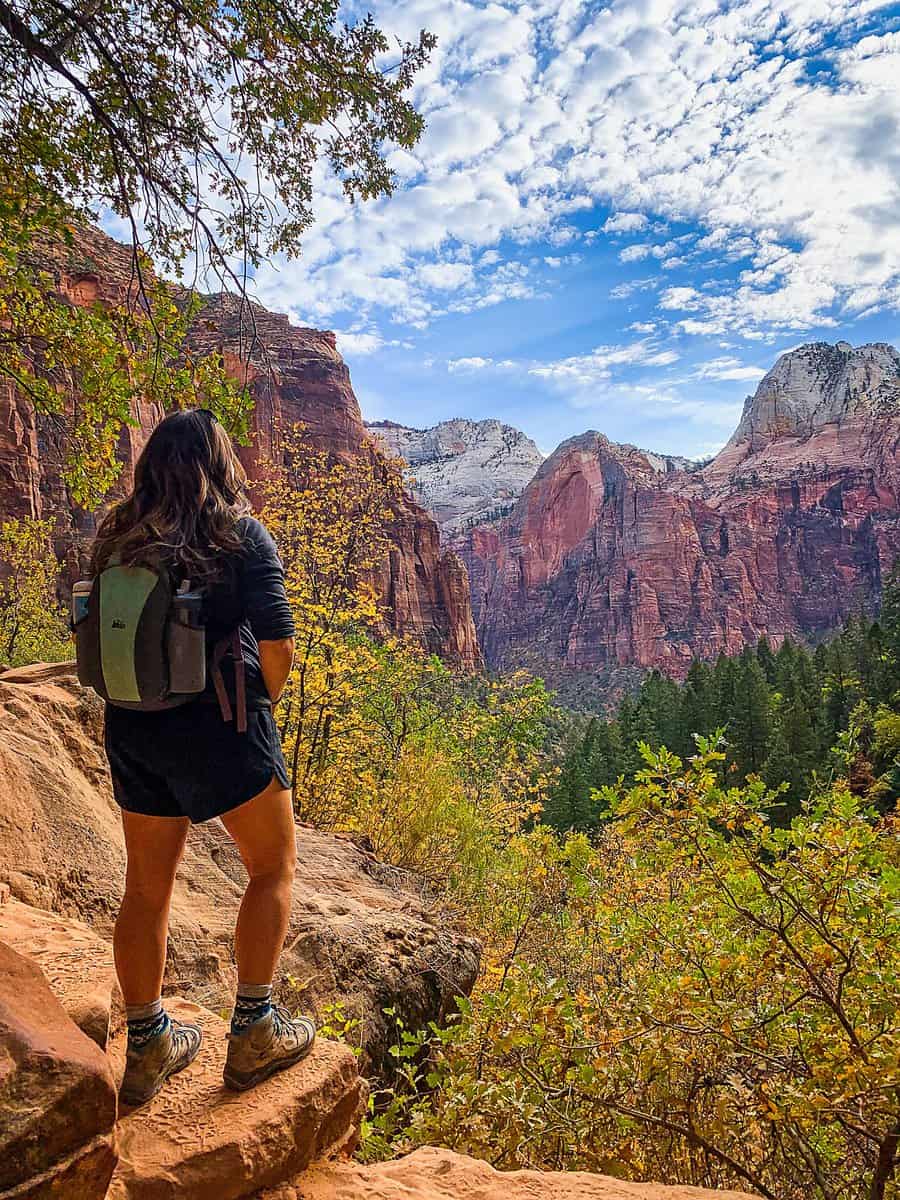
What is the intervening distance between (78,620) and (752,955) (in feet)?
11.8

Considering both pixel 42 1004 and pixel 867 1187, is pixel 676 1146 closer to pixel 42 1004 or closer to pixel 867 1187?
pixel 867 1187

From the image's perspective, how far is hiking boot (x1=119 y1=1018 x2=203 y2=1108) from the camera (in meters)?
1.86

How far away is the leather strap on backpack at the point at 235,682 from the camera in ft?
6.09

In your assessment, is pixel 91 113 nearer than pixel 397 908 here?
Yes

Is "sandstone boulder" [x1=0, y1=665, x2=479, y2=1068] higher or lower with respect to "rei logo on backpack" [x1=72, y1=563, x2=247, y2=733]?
lower

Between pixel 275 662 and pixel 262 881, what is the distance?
25.5 inches

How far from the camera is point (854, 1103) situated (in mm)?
2148

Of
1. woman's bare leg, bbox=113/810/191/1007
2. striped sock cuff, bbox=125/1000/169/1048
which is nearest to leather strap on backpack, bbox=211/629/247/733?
woman's bare leg, bbox=113/810/191/1007

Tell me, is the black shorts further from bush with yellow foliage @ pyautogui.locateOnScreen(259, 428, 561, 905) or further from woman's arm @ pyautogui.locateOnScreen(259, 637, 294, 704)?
bush with yellow foliage @ pyautogui.locateOnScreen(259, 428, 561, 905)

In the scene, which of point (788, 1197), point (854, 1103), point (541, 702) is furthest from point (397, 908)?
point (541, 702)

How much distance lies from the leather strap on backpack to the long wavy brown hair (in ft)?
0.67

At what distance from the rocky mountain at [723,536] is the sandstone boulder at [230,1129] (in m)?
115

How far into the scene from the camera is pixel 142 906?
193cm

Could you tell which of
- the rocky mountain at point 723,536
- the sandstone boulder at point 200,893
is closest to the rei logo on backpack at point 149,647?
the sandstone boulder at point 200,893
